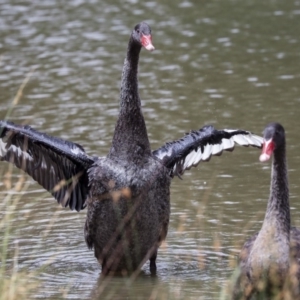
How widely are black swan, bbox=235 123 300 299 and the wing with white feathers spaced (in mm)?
2008

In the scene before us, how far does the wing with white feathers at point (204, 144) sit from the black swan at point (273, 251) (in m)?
2.01

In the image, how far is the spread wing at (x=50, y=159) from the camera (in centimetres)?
818

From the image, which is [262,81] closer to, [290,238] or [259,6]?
[259,6]

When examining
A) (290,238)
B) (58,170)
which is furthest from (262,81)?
(290,238)

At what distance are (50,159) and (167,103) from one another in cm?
480

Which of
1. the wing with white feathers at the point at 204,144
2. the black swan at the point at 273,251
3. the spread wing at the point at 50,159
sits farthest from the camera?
the wing with white feathers at the point at 204,144

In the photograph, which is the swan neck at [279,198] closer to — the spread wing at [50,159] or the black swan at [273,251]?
the black swan at [273,251]

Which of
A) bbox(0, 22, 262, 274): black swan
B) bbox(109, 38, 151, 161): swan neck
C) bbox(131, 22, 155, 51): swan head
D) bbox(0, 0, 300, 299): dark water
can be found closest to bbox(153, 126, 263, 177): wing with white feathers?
bbox(0, 22, 262, 274): black swan

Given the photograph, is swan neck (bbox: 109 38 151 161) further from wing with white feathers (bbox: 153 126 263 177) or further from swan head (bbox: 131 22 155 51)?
wing with white feathers (bbox: 153 126 263 177)

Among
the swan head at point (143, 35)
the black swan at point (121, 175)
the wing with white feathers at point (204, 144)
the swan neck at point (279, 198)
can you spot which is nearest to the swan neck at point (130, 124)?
the black swan at point (121, 175)

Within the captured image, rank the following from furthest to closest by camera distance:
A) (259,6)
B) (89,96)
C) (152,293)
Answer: (259,6)
(89,96)
(152,293)

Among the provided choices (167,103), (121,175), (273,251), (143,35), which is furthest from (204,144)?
(167,103)

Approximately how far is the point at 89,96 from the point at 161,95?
1.04 m

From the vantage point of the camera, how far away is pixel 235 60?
591 inches
